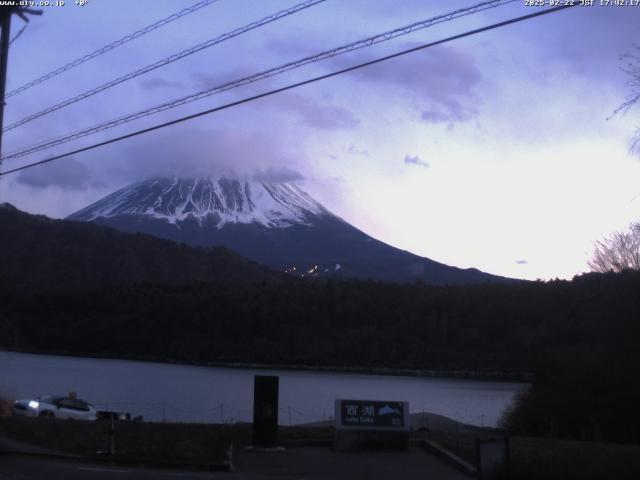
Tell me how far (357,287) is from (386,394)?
163 feet

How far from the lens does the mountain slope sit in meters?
129

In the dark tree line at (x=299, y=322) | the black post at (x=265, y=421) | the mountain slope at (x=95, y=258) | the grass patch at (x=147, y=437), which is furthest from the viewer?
the mountain slope at (x=95, y=258)

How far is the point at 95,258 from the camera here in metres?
136

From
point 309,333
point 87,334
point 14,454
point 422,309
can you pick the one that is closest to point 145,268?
point 87,334

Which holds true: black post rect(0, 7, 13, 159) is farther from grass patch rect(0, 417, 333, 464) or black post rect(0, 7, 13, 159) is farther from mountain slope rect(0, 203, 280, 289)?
mountain slope rect(0, 203, 280, 289)

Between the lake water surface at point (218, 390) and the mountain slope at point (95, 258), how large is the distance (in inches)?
1420

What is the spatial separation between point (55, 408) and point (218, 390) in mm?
31894

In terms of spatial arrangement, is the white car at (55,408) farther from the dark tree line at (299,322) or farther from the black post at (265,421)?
the dark tree line at (299,322)

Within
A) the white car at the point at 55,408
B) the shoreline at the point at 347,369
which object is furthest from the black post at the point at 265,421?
the shoreline at the point at 347,369

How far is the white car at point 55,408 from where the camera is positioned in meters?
28.6

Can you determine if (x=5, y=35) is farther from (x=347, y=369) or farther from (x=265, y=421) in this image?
(x=347, y=369)

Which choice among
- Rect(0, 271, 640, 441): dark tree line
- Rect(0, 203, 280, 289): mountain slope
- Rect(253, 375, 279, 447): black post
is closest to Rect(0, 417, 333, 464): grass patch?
Rect(253, 375, 279, 447): black post

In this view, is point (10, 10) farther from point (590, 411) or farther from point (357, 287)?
point (357, 287)

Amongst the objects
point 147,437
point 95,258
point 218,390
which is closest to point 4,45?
point 147,437
